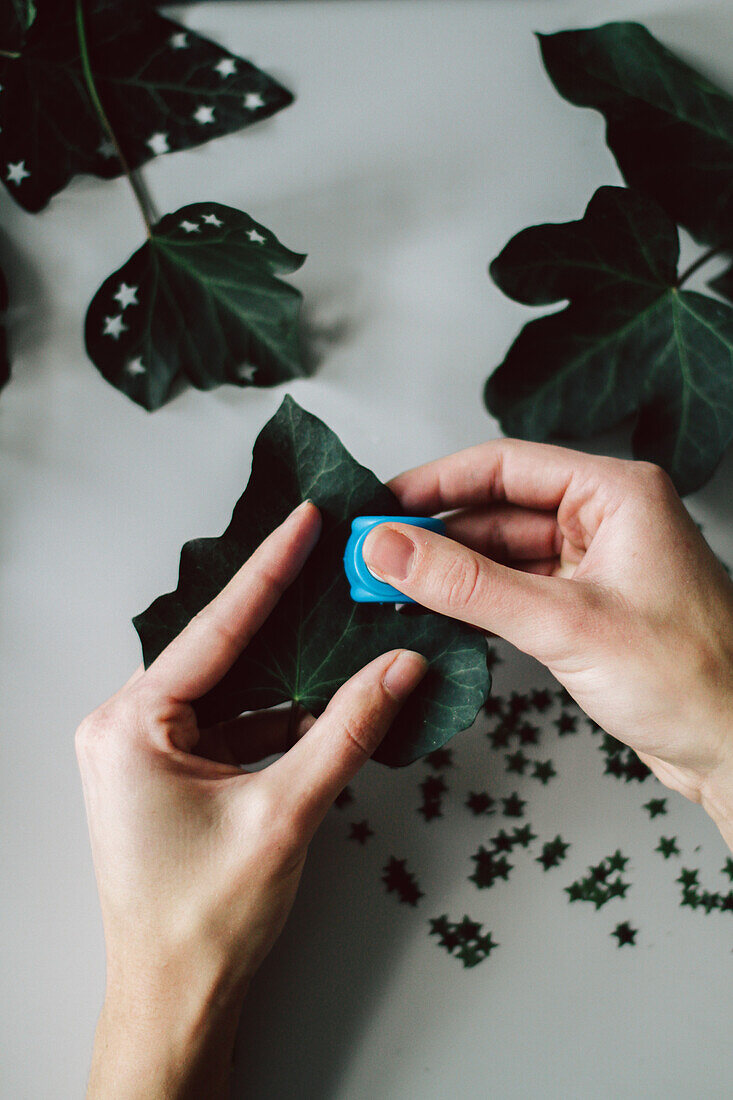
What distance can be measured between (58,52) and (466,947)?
113 centimetres

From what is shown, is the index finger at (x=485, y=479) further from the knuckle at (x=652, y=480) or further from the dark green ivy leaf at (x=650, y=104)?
the dark green ivy leaf at (x=650, y=104)

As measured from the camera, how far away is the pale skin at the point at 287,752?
0.62 meters

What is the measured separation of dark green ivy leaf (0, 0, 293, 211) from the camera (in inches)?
31.4

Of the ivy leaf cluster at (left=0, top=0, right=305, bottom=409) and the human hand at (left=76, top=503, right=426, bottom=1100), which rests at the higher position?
the ivy leaf cluster at (left=0, top=0, right=305, bottom=409)

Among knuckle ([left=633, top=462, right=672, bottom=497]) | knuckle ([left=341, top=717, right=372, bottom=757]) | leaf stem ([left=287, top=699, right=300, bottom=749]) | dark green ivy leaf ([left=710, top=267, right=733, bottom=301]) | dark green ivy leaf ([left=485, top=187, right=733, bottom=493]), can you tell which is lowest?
leaf stem ([left=287, top=699, right=300, bottom=749])

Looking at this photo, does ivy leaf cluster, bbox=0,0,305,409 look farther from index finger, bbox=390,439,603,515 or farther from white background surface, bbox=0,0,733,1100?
index finger, bbox=390,439,603,515

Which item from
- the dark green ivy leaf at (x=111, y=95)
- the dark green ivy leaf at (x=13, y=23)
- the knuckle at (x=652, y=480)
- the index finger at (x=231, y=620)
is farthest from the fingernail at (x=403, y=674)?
the dark green ivy leaf at (x=13, y=23)

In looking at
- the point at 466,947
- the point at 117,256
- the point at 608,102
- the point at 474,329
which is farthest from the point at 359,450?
the point at 466,947

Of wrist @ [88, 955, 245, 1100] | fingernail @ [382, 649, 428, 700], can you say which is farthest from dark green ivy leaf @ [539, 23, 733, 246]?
wrist @ [88, 955, 245, 1100]

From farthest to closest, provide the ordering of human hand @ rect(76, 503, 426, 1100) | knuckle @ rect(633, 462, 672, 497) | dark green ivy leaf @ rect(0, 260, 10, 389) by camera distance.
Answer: dark green ivy leaf @ rect(0, 260, 10, 389), knuckle @ rect(633, 462, 672, 497), human hand @ rect(76, 503, 426, 1100)

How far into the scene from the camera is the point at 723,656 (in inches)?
27.0

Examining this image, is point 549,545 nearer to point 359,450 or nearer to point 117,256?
point 359,450

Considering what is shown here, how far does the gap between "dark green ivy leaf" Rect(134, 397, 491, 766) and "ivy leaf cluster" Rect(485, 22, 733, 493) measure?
0.26m

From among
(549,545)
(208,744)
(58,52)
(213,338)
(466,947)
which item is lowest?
(466,947)
